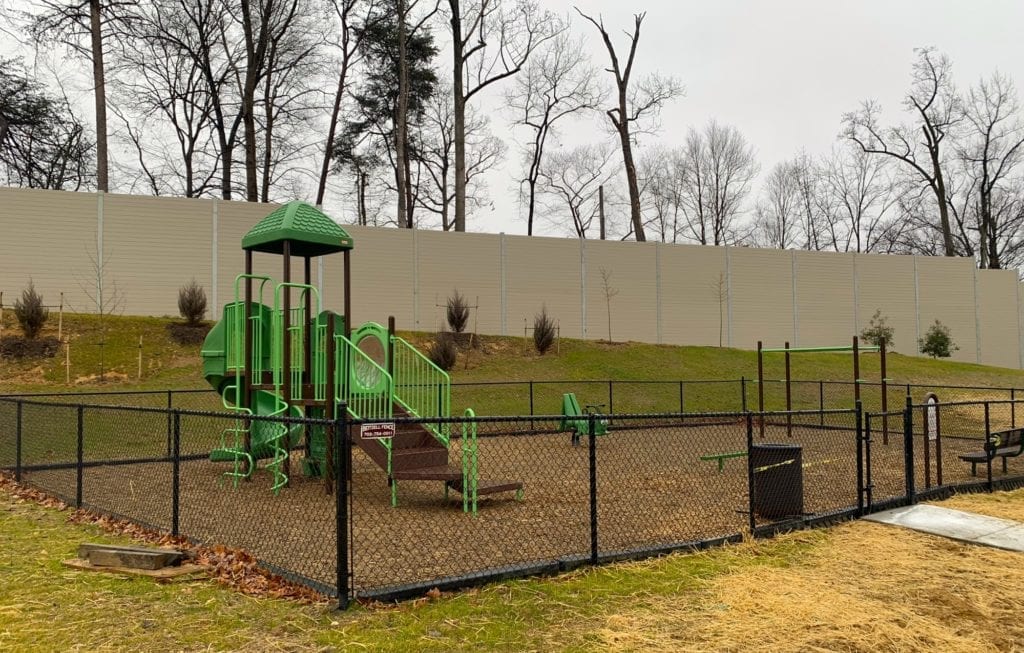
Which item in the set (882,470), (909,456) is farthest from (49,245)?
(909,456)

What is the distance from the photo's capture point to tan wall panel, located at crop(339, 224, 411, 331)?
84.3 feet

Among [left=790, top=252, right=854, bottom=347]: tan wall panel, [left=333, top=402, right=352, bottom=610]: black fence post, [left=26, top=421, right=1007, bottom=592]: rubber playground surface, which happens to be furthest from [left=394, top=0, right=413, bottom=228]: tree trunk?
[left=333, top=402, right=352, bottom=610]: black fence post

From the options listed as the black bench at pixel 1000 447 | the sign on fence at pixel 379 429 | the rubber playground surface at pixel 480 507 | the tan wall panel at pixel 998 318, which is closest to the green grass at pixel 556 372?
the rubber playground surface at pixel 480 507

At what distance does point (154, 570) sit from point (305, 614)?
1.65 m

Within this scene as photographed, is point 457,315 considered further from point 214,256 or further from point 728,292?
point 728,292

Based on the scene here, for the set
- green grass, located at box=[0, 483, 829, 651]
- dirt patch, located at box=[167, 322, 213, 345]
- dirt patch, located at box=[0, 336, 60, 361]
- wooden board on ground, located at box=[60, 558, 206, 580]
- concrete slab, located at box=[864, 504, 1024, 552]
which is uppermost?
dirt patch, located at box=[167, 322, 213, 345]

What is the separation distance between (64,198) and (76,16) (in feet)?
21.1

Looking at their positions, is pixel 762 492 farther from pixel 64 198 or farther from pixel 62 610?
pixel 64 198

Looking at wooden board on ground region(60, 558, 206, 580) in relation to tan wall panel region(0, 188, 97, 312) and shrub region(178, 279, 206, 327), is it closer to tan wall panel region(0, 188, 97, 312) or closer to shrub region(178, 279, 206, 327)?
shrub region(178, 279, 206, 327)

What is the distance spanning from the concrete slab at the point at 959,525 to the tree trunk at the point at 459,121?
2381cm

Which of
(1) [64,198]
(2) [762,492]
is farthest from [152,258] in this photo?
(2) [762,492]

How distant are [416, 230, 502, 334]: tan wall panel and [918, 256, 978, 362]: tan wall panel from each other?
2298 cm

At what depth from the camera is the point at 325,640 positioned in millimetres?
4070

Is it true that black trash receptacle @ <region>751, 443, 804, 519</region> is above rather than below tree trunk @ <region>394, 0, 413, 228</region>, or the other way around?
below
